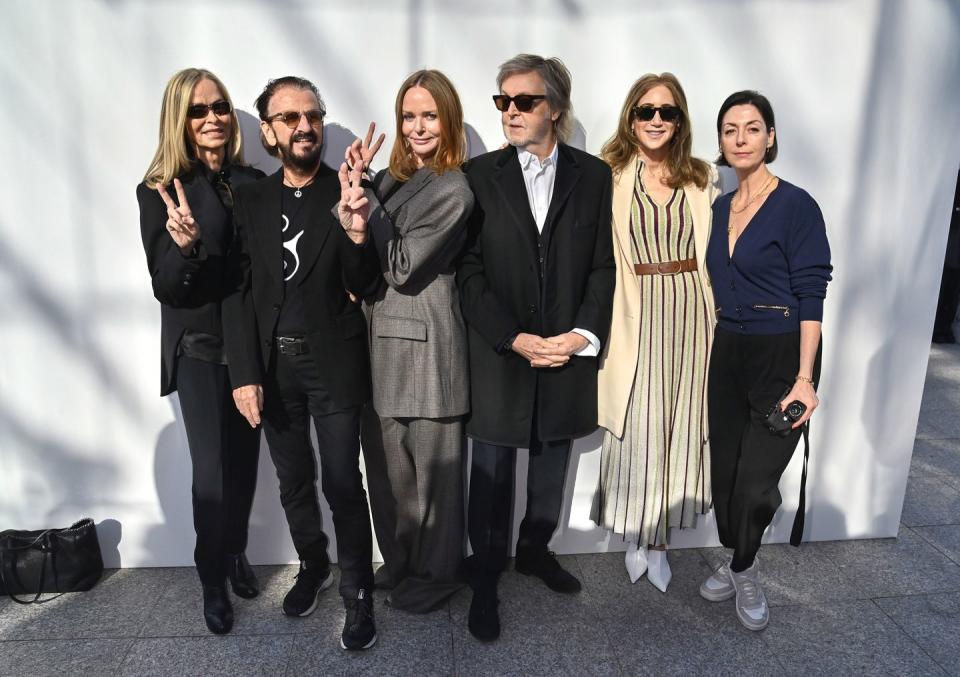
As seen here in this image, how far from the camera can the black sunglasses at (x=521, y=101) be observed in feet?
8.15

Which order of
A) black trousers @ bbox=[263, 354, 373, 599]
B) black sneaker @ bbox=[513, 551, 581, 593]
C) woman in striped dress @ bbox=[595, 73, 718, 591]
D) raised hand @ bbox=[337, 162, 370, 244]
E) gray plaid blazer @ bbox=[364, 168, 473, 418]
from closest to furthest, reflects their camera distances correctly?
1. raised hand @ bbox=[337, 162, 370, 244]
2. gray plaid blazer @ bbox=[364, 168, 473, 418]
3. black trousers @ bbox=[263, 354, 373, 599]
4. woman in striped dress @ bbox=[595, 73, 718, 591]
5. black sneaker @ bbox=[513, 551, 581, 593]

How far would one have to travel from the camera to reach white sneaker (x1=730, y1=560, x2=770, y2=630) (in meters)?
2.78

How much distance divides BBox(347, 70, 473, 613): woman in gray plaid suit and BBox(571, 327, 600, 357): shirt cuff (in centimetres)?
41

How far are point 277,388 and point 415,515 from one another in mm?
728

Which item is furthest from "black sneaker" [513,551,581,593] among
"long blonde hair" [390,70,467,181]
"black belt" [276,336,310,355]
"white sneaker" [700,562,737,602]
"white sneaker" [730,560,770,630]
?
"long blonde hair" [390,70,467,181]

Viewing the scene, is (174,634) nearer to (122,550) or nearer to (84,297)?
(122,550)

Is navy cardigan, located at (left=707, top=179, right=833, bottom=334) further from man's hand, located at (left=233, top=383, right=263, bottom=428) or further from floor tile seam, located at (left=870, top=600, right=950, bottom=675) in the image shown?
man's hand, located at (left=233, top=383, right=263, bottom=428)

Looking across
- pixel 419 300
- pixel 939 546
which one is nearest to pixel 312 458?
pixel 419 300

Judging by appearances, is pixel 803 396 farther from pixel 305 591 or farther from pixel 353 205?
pixel 305 591

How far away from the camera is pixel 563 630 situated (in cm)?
276

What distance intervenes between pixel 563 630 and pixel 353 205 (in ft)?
5.68

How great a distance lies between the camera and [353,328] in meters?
2.50

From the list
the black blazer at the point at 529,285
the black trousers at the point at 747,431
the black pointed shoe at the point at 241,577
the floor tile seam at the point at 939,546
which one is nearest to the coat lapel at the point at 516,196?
the black blazer at the point at 529,285

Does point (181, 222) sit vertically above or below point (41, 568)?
above
